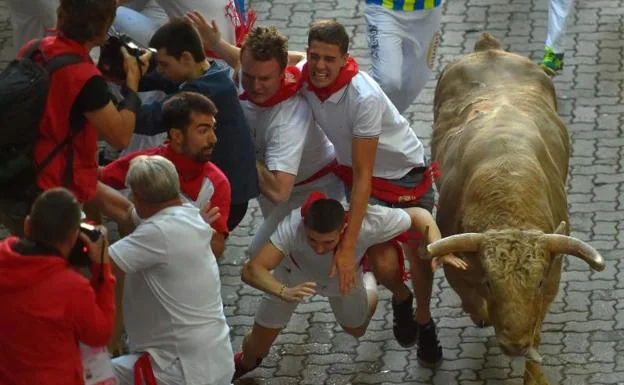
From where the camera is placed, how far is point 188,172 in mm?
8172

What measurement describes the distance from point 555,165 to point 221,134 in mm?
2889

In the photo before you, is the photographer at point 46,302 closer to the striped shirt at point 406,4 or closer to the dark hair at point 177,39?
the dark hair at point 177,39

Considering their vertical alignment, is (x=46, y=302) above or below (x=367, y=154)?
below

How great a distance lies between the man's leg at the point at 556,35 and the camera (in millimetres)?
13414

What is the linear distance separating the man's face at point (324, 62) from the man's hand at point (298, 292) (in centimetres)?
128

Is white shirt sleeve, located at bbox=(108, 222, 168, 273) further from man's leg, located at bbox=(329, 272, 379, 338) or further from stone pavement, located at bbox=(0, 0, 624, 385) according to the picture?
stone pavement, located at bbox=(0, 0, 624, 385)

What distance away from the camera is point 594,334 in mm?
10008

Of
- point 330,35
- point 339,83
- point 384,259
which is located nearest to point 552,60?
→ point 384,259

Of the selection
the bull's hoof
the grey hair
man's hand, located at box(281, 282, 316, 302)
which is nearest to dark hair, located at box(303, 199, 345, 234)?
man's hand, located at box(281, 282, 316, 302)

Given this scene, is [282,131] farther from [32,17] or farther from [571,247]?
[32,17]

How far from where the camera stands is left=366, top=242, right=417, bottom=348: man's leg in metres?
9.17

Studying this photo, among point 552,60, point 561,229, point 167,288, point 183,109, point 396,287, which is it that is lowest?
point 396,287

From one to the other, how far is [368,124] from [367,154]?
18 cm

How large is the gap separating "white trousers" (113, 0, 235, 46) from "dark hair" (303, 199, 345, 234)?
7.16 feet
